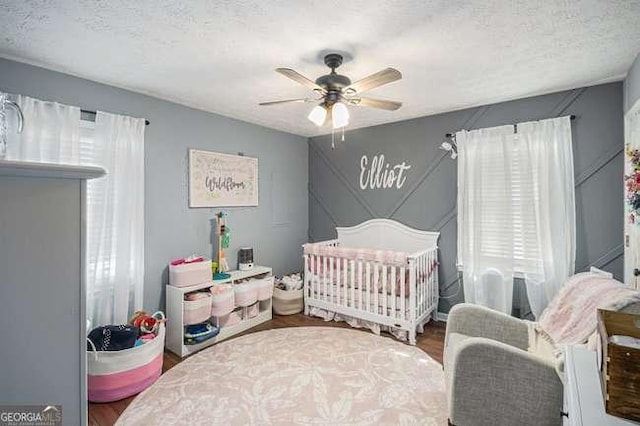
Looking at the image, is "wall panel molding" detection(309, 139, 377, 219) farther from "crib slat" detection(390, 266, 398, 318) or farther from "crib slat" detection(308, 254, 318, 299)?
"crib slat" detection(390, 266, 398, 318)

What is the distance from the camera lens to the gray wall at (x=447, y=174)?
2564mm

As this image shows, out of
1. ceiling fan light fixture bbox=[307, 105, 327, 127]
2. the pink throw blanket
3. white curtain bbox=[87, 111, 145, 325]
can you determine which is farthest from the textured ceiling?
the pink throw blanket

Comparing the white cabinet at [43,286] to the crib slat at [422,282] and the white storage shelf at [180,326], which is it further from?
the crib slat at [422,282]

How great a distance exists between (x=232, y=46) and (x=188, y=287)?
2.08 metres

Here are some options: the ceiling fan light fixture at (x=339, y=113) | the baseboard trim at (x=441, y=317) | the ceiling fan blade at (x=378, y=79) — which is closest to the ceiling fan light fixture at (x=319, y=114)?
the ceiling fan light fixture at (x=339, y=113)

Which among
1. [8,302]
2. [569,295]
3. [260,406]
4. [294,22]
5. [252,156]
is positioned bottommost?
[260,406]

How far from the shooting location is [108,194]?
2.49m

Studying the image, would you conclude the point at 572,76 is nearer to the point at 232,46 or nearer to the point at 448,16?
the point at 448,16

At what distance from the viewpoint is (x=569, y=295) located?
6.07 feet

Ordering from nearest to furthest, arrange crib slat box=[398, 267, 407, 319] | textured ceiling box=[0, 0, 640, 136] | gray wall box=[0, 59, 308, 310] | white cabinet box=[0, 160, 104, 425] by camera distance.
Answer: white cabinet box=[0, 160, 104, 425] < textured ceiling box=[0, 0, 640, 136] < gray wall box=[0, 59, 308, 310] < crib slat box=[398, 267, 407, 319]

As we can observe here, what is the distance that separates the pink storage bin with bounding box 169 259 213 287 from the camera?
2.82m

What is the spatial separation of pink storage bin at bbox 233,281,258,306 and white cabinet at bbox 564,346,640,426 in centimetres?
269

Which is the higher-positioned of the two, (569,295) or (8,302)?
(8,302)

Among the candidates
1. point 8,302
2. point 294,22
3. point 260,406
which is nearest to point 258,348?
point 260,406
